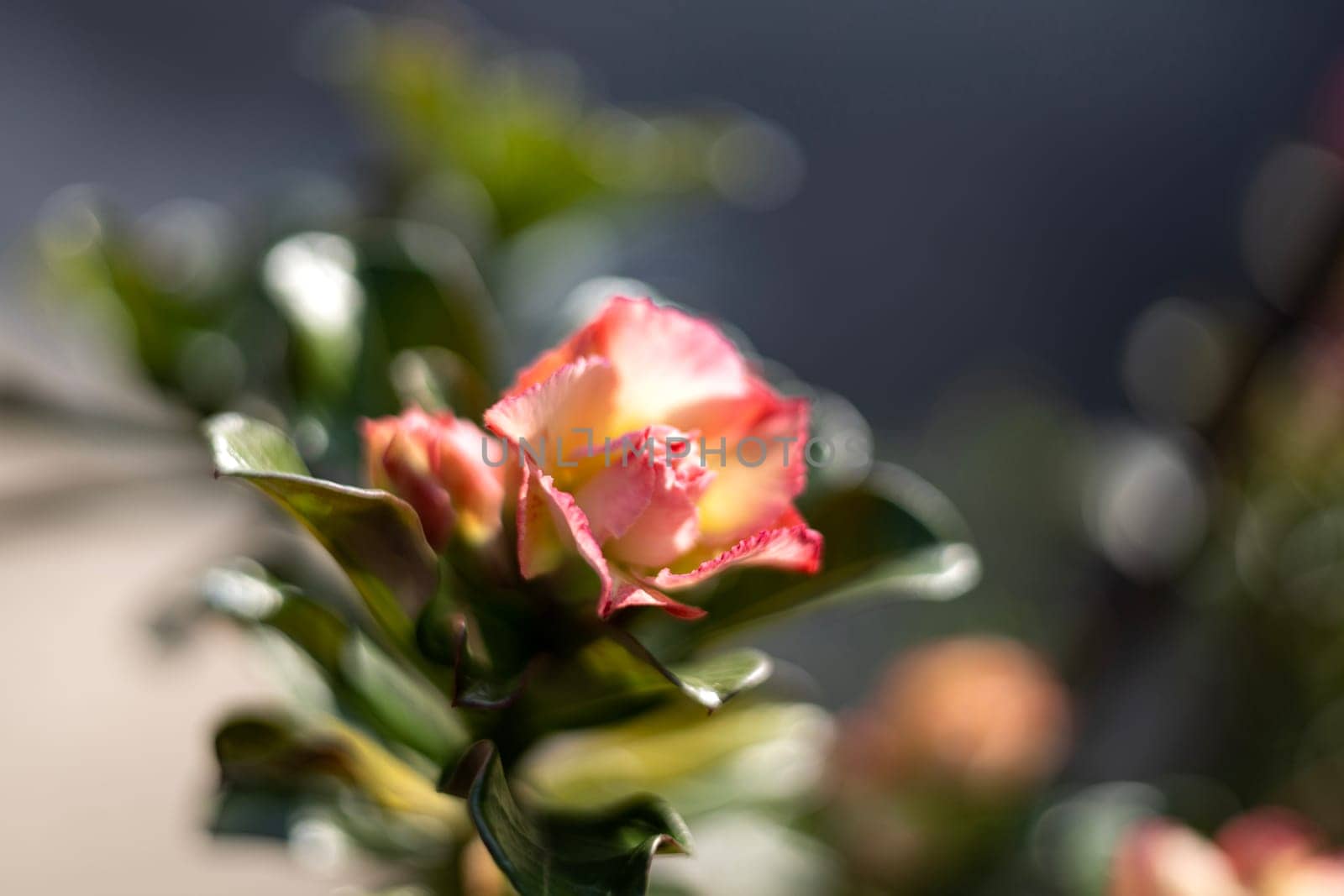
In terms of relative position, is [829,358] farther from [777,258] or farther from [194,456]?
[194,456]

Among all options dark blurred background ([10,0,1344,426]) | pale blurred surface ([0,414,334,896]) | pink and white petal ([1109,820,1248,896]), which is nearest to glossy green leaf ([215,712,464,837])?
pink and white petal ([1109,820,1248,896])

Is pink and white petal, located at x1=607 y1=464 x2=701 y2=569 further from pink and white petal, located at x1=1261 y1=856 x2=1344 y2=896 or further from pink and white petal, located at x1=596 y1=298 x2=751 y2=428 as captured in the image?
pink and white petal, located at x1=1261 y1=856 x2=1344 y2=896

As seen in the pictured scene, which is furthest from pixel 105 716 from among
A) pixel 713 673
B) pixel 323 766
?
pixel 713 673

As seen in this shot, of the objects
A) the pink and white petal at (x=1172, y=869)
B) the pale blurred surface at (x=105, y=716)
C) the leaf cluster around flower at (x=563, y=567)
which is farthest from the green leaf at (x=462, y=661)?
the pale blurred surface at (x=105, y=716)

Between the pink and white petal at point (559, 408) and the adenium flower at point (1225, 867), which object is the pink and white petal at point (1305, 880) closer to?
the adenium flower at point (1225, 867)

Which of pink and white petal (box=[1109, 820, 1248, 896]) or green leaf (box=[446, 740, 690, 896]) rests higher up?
green leaf (box=[446, 740, 690, 896])

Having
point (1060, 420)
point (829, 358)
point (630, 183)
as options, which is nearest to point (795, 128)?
point (829, 358)

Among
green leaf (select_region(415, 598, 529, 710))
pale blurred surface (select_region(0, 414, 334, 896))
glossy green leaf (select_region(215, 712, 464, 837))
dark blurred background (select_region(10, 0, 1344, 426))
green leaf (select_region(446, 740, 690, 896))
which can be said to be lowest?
pale blurred surface (select_region(0, 414, 334, 896))

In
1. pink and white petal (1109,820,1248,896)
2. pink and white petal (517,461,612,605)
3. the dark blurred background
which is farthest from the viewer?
the dark blurred background
